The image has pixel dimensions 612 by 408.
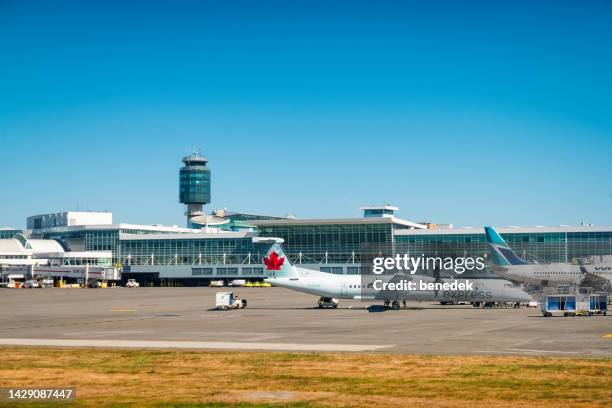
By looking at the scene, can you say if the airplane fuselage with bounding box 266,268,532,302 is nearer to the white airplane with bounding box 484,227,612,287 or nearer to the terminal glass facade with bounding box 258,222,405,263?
the white airplane with bounding box 484,227,612,287

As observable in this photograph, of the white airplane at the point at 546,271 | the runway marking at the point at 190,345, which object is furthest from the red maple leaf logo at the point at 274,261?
the runway marking at the point at 190,345

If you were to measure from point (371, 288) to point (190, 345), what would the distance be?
4327cm

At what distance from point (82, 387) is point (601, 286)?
7743cm

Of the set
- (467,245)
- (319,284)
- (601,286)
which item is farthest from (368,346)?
(467,245)

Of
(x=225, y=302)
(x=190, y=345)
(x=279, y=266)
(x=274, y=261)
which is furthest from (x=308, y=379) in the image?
(x=274, y=261)

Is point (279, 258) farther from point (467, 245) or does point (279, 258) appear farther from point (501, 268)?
point (467, 245)

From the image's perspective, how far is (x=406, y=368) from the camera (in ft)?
107

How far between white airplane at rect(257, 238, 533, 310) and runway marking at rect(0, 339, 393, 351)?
40.3m

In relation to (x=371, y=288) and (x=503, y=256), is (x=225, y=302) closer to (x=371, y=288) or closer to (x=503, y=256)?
(x=371, y=288)

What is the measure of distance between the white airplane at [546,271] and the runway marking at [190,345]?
56.7 m

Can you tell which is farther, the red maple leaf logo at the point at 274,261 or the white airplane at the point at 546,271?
the white airplane at the point at 546,271

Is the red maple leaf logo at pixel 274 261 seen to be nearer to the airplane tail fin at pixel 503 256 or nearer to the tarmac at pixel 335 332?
the tarmac at pixel 335 332

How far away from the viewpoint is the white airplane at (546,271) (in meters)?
92.0

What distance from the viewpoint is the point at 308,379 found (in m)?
29.8
